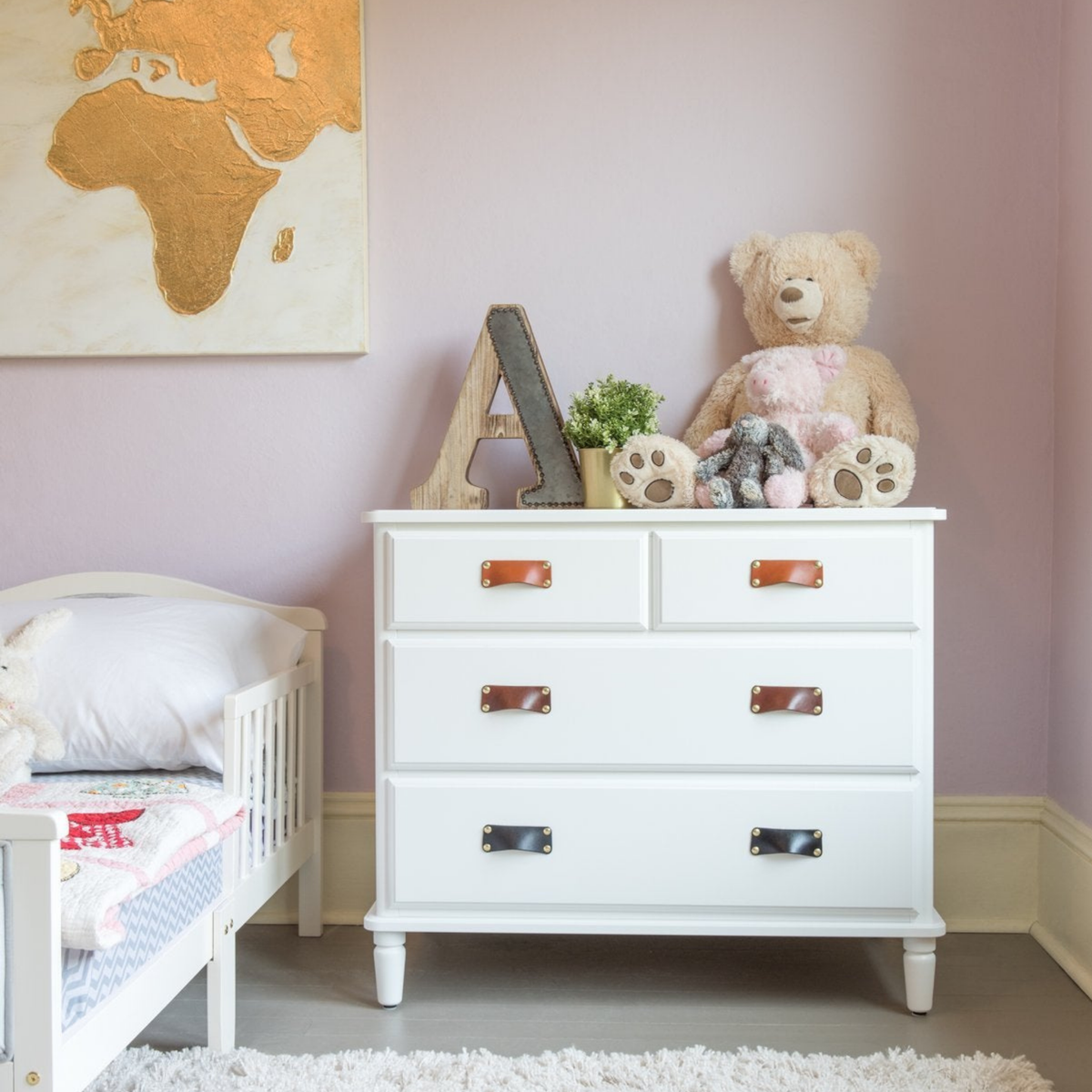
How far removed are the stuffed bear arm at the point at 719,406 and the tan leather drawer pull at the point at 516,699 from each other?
650mm

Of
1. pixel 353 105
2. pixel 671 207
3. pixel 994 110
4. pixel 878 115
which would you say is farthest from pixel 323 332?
pixel 994 110

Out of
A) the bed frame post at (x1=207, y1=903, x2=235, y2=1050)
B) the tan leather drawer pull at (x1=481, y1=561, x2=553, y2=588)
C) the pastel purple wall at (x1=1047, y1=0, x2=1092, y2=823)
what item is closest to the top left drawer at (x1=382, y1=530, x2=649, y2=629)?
the tan leather drawer pull at (x1=481, y1=561, x2=553, y2=588)

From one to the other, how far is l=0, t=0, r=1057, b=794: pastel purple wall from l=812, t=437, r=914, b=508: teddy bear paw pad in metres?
0.44

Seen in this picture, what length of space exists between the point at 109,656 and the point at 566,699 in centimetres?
77

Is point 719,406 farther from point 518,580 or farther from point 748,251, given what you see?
point 518,580

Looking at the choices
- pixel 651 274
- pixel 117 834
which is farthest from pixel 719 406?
pixel 117 834

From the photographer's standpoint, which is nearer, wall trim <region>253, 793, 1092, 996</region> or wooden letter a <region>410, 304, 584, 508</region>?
wooden letter a <region>410, 304, 584, 508</region>

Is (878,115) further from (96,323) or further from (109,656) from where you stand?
(109,656)

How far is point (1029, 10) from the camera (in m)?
2.14

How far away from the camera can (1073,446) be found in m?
2.08

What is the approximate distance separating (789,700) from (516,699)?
0.43 meters

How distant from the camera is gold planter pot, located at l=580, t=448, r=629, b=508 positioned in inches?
74.4

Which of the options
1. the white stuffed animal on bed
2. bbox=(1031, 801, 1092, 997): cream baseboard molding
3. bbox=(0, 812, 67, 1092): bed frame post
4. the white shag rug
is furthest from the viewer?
bbox=(1031, 801, 1092, 997): cream baseboard molding

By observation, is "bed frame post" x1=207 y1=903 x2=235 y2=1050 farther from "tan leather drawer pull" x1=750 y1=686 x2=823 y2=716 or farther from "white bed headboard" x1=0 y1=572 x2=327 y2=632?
"tan leather drawer pull" x1=750 y1=686 x2=823 y2=716
